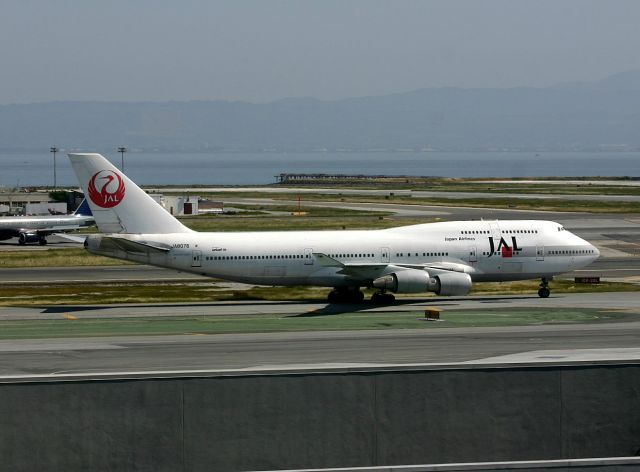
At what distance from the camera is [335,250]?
61.0 meters

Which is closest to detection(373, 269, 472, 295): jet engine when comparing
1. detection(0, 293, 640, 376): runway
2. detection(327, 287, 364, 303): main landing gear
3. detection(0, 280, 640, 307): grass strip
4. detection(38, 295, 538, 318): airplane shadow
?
detection(38, 295, 538, 318): airplane shadow

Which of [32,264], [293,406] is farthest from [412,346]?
[32,264]

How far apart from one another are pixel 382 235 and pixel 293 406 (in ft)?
121

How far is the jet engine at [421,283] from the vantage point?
59.0m

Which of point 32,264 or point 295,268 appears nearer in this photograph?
point 295,268

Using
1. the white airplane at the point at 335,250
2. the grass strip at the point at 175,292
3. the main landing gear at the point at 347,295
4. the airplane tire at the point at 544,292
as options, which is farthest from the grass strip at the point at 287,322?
the grass strip at the point at 175,292

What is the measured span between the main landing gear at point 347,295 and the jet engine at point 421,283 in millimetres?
2352

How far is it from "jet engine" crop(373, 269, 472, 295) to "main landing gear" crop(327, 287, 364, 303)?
2.35m

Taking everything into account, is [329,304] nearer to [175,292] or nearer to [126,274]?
[175,292]

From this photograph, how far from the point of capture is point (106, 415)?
83.1ft

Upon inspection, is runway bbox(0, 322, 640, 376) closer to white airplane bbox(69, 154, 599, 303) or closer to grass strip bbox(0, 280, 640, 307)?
white airplane bbox(69, 154, 599, 303)

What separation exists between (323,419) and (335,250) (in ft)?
116

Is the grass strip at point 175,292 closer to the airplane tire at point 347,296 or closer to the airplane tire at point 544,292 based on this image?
the airplane tire at point 347,296

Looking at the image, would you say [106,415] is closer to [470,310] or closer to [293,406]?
[293,406]
